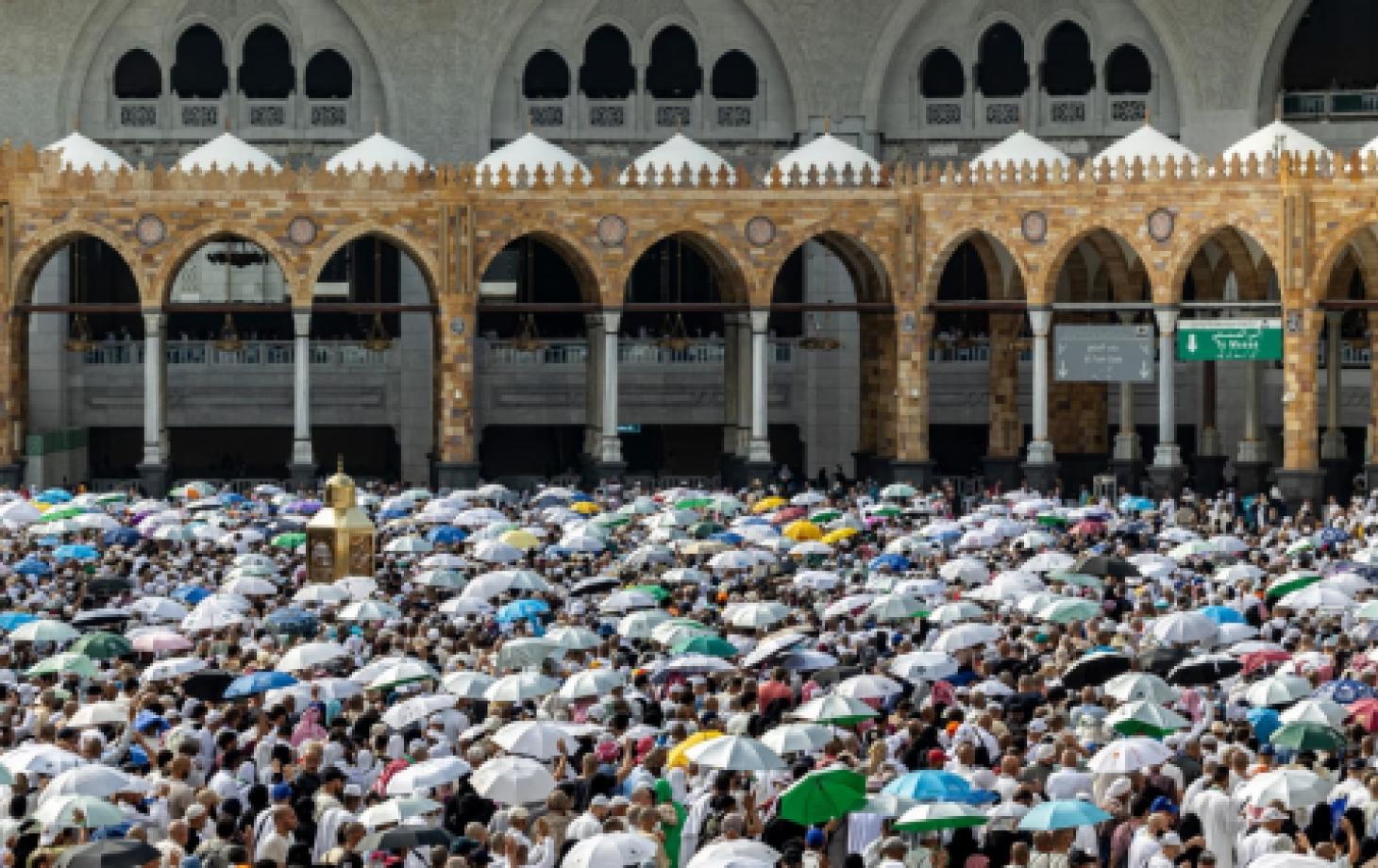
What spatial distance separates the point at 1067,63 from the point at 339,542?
3090 cm

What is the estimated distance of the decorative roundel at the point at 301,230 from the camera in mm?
50250

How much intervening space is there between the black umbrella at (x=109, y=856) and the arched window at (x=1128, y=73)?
46149 mm

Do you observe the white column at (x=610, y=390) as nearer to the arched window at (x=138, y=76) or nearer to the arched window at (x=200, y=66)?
the arched window at (x=200, y=66)

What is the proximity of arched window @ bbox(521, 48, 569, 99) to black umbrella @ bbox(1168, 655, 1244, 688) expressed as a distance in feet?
123

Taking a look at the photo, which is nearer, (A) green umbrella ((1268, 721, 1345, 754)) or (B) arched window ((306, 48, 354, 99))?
(A) green umbrella ((1268, 721, 1345, 754))

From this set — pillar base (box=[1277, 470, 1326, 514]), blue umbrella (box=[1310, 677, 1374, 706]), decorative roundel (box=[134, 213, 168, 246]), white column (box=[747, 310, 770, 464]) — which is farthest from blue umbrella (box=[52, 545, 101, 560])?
pillar base (box=[1277, 470, 1326, 514])

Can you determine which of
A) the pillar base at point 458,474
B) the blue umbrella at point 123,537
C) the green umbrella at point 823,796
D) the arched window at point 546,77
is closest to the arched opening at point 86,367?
the pillar base at point 458,474

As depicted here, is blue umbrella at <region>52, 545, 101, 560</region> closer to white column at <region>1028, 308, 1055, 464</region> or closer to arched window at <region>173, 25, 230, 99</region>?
white column at <region>1028, 308, 1055, 464</region>

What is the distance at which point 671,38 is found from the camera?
5825cm

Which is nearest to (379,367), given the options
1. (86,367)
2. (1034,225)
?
(86,367)

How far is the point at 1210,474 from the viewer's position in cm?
5350

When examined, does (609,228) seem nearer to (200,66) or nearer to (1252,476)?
(200,66)

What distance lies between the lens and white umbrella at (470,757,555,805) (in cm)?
1772

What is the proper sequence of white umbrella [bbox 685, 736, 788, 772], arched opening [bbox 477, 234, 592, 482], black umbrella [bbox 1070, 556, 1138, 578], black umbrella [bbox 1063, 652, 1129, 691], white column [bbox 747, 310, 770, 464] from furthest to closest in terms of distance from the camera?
1. arched opening [bbox 477, 234, 592, 482]
2. white column [bbox 747, 310, 770, 464]
3. black umbrella [bbox 1070, 556, 1138, 578]
4. black umbrella [bbox 1063, 652, 1129, 691]
5. white umbrella [bbox 685, 736, 788, 772]
